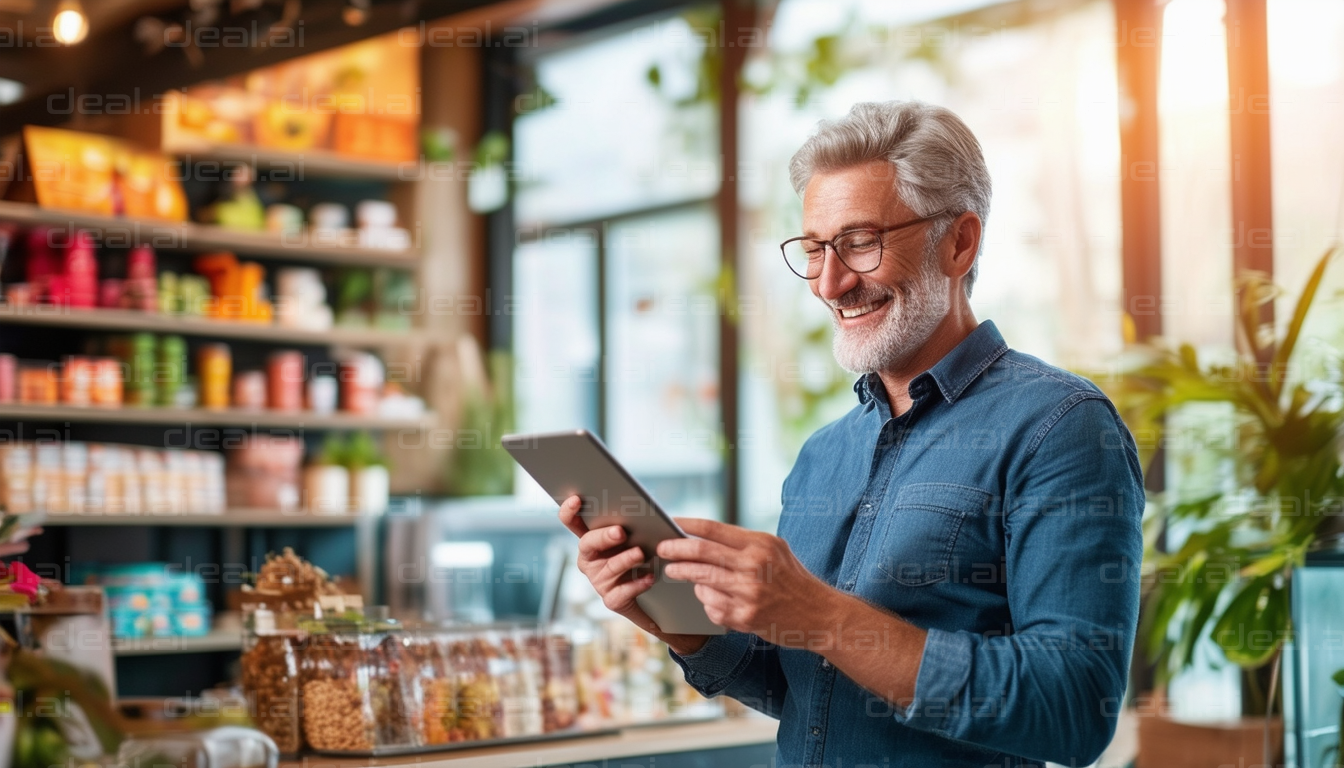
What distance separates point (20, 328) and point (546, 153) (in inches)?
101

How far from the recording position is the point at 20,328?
4.54 m

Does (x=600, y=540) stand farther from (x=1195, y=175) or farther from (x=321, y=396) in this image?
(x=321, y=396)

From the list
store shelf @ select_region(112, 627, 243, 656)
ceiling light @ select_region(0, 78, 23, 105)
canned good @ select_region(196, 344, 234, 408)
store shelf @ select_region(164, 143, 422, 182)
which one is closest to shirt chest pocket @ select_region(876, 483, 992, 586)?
store shelf @ select_region(112, 627, 243, 656)

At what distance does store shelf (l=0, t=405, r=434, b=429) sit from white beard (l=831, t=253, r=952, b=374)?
3.52m

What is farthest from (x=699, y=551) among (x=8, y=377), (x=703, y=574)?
(x=8, y=377)

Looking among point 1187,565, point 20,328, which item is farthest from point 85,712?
point 20,328

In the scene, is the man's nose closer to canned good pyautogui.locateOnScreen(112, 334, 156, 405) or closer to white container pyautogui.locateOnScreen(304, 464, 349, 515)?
canned good pyautogui.locateOnScreen(112, 334, 156, 405)

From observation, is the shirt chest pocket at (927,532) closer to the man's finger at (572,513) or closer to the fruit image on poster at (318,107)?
the man's finger at (572,513)

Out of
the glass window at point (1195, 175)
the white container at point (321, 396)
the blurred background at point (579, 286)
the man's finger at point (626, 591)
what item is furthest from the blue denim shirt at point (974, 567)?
the white container at point (321, 396)

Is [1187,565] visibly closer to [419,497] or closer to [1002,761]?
[1002,761]

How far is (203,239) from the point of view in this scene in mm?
4863

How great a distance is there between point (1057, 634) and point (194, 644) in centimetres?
368

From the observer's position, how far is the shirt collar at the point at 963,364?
1.63m

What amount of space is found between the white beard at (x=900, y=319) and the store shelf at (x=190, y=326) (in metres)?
3.50
